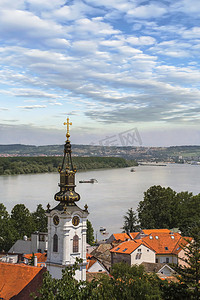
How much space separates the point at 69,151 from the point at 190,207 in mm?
38881

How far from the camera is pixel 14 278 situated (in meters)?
17.6

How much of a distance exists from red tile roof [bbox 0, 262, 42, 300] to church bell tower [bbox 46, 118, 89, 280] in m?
1.01

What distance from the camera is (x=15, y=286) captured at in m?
17.3

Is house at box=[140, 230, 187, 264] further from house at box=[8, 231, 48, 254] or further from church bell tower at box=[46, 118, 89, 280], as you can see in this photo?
church bell tower at box=[46, 118, 89, 280]

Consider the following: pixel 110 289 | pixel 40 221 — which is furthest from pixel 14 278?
pixel 40 221

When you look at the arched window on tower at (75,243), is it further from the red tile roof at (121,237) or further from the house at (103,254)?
the red tile roof at (121,237)

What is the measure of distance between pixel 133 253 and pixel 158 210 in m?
18.3

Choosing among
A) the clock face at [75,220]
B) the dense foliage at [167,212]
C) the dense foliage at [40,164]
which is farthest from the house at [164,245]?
the dense foliage at [40,164]

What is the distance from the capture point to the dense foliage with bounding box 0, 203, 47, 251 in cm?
3938

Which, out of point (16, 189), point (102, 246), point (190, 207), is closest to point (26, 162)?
point (16, 189)

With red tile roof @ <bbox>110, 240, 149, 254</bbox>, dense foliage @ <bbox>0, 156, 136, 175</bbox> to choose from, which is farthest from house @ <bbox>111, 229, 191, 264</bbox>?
A: dense foliage @ <bbox>0, 156, 136, 175</bbox>

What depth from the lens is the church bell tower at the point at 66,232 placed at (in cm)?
1675

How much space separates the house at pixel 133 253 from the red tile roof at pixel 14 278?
1688cm

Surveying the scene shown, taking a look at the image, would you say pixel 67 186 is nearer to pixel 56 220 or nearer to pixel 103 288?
pixel 56 220
